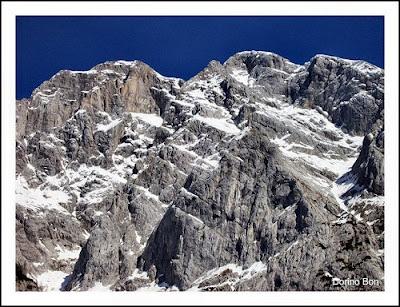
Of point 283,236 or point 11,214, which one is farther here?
point 283,236

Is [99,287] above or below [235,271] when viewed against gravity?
below

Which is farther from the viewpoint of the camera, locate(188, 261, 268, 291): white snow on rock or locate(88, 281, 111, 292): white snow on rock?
locate(88, 281, 111, 292): white snow on rock

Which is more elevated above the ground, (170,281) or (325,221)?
(325,221)

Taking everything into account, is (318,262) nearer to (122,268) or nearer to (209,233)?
(209,233)

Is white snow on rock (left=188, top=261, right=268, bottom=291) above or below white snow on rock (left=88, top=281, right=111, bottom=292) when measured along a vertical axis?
above

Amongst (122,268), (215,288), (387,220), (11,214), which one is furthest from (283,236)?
(11,214)

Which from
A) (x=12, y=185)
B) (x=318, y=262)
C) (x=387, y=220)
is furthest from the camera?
(x=318, y=262)

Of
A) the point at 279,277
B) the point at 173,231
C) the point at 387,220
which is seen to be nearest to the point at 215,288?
the point at 279,277

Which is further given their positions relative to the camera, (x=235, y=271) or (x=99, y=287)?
(x=99, y=287)

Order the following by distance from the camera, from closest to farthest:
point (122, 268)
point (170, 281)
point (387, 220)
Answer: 1. point (387, 220)
2. point (170, 281)
3. point (122, 268)

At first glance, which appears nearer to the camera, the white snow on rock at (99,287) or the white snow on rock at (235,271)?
the white snow on rock at (235,271)

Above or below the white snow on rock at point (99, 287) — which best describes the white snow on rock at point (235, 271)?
above
